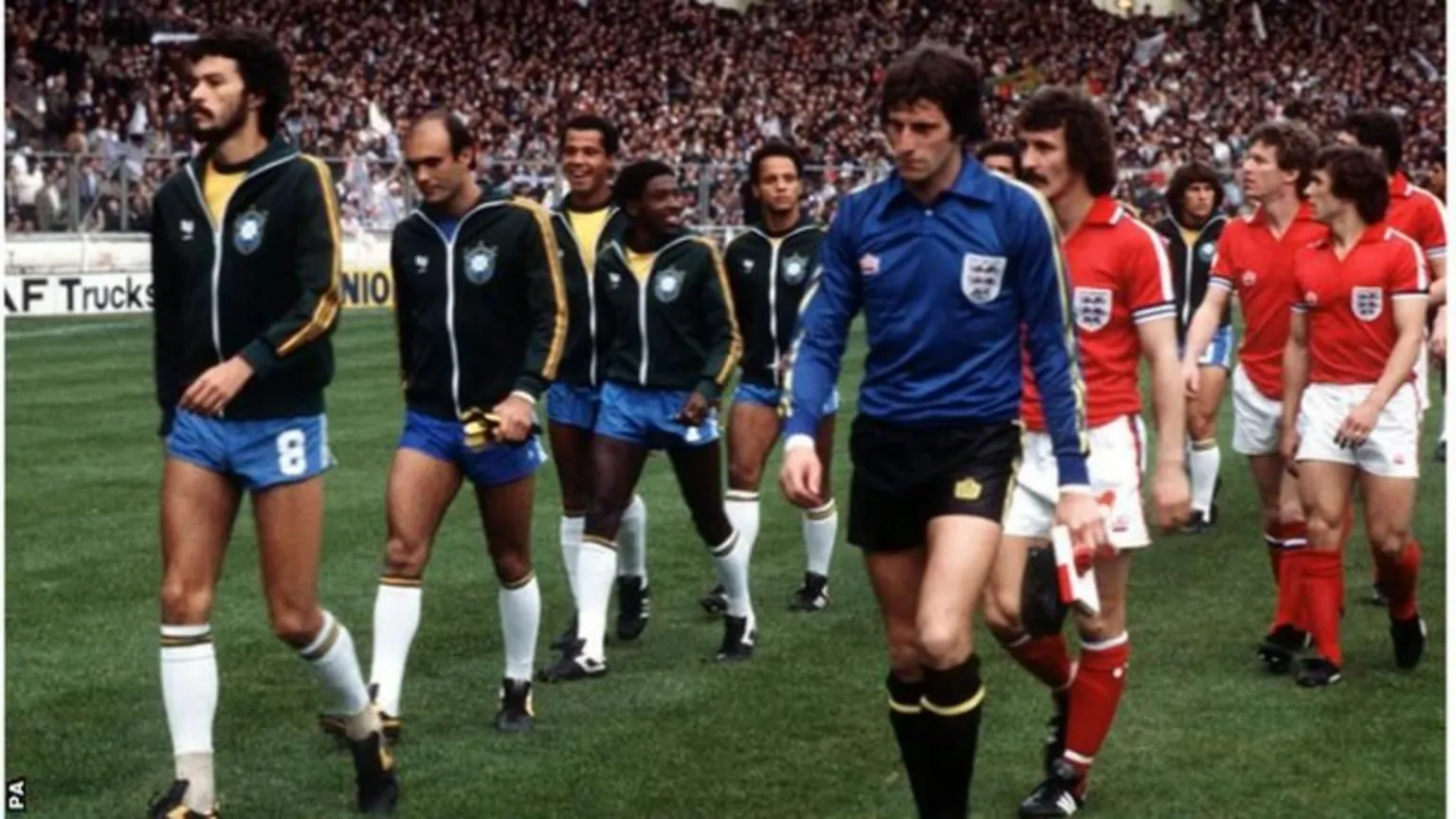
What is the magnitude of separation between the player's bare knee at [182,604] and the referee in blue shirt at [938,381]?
5.43ft

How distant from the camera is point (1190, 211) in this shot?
577 inches

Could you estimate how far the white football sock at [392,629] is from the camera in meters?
8.29

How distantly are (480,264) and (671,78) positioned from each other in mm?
40332

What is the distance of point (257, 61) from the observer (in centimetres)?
693

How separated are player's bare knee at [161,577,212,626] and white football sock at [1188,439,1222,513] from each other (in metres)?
8.13

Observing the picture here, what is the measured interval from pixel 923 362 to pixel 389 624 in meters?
2.56

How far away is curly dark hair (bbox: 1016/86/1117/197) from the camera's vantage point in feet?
23.6

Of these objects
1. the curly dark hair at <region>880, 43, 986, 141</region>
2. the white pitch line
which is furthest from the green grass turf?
the white pitch line

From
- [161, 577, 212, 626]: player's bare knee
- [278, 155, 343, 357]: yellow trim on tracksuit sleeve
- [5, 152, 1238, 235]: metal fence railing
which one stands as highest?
[278, 155, 343, 357]: yellow trim on tracksuit sleeve

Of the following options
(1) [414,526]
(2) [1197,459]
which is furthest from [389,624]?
(2) [1197,459]

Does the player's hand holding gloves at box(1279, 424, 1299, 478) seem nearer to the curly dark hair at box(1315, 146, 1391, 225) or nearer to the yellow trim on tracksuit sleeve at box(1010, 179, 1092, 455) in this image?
the curly dark hair at box(1315, 146, 1391, 225)

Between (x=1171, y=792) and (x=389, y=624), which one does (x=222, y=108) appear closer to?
(x=389, y=624)

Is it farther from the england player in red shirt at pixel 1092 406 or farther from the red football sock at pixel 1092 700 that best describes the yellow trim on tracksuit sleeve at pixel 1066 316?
the red football sock at pixel 1092 700

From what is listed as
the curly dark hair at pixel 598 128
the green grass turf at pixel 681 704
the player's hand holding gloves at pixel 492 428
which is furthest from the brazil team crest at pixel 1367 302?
the player's hand holding gloves at pixel 492 428
